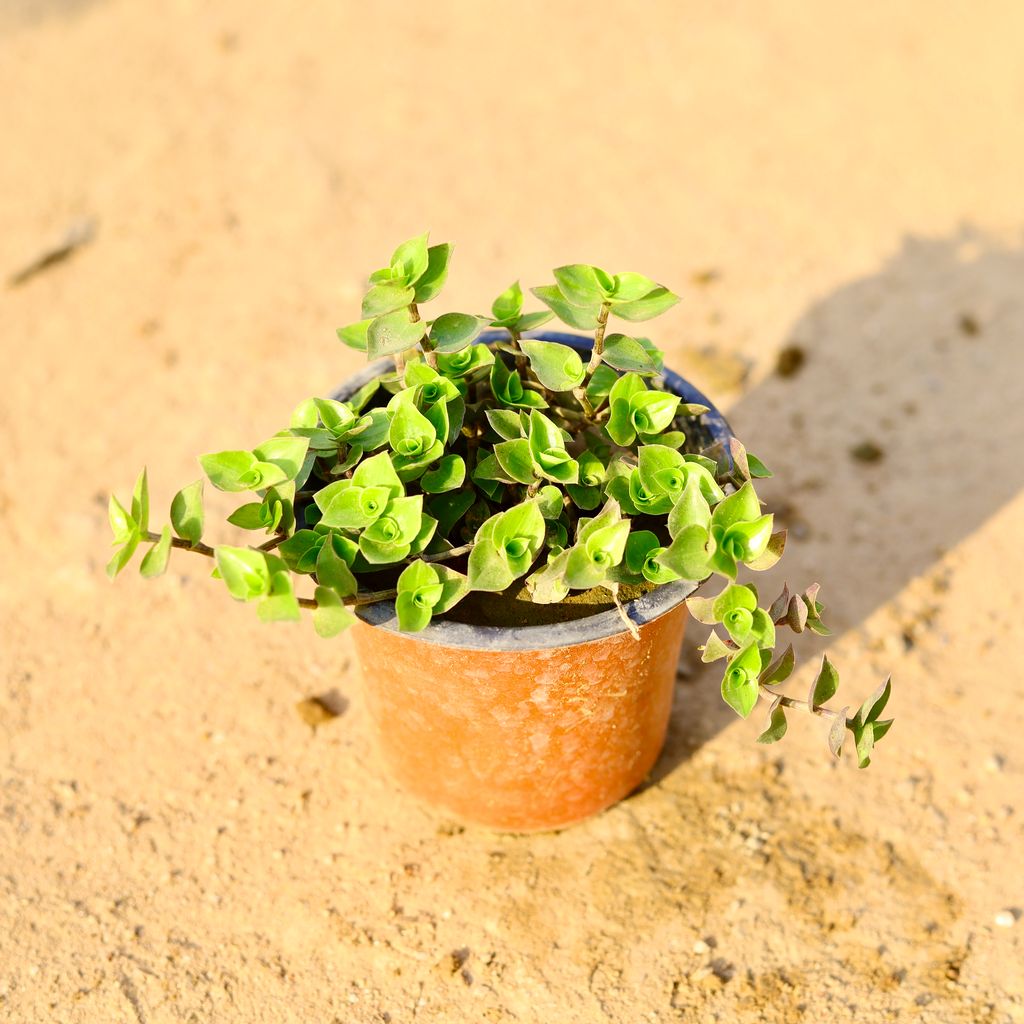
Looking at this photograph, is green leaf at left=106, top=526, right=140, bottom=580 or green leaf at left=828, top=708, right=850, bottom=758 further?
green leaf at left=828, top=708, right=850, bottom=758

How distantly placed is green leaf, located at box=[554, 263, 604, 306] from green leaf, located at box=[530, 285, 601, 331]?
0.02 m

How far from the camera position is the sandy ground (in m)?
2.12

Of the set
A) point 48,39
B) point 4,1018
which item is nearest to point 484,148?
point 48,39

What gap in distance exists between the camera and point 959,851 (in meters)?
2.26

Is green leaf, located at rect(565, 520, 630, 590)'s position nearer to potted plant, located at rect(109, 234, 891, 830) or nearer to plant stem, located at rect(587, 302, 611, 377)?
potted plant, located at rect(109, 234, 891, 830)

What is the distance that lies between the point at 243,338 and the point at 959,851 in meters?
2.37

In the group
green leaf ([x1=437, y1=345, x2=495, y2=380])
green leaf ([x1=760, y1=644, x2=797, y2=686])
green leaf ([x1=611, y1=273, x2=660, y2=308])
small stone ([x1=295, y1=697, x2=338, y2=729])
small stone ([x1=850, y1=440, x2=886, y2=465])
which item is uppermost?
green leaf ([x1=611, y1=273, x2=660, y2=308])

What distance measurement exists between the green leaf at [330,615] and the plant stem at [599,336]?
1.86 ft

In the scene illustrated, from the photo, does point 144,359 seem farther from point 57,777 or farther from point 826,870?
point 826,870

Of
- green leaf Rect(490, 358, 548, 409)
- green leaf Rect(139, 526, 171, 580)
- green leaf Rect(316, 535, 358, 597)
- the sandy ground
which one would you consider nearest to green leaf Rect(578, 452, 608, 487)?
green leaf Rect(490, 358, 548, 409)

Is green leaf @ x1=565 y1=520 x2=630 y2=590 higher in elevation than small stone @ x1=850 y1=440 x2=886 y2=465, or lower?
higher

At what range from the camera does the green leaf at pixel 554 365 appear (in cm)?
180

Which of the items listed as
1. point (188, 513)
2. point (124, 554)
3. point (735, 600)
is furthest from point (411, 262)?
point (735, 600)

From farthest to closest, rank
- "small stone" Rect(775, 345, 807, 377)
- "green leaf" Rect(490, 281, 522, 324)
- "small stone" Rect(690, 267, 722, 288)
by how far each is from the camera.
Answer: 1. "small stone" Rect(690, 267, 722, 288)
2. "small stone" Rect(775, 345, 807, 377)
3. "green leaf" Rect(490, 281, 522, 324)
